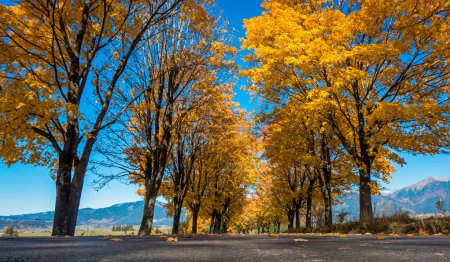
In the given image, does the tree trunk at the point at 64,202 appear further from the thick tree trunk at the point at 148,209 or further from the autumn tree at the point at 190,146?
the autumn tree at the point at 190,146

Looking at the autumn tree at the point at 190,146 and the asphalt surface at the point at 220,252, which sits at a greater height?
the autumn tree at the point at 190,146

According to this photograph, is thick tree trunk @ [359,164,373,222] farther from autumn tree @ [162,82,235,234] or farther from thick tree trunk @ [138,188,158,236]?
thick tree trunk @ [138,188,158,236]

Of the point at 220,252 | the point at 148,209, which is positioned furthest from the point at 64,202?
the point at 220,252

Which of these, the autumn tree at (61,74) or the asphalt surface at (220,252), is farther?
the autumn tree at (61,74)

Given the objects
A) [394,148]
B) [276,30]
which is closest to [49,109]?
[276,30]

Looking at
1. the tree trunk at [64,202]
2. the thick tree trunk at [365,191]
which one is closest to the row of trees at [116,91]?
the tree trunk at [64,202]

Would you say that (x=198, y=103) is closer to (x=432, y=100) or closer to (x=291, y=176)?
(x=432, y=100)

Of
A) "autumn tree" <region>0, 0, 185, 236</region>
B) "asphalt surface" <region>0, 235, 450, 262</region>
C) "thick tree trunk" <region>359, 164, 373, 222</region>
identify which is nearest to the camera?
"asphalt surface" <region>0, 235, 450, 262</region>

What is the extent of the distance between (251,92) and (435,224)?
9536 mm

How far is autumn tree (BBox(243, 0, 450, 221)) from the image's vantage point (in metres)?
10.6

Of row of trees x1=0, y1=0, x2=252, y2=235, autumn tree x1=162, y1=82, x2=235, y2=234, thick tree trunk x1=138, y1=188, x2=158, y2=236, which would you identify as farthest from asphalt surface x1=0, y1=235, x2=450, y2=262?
autumn tree x1=162, y1=82, x2=235, y2=234

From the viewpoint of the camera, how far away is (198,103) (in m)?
15.8

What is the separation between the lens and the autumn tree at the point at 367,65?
34.9 ft

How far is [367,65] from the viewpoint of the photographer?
13922mm
